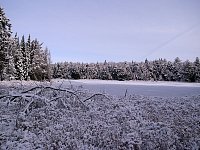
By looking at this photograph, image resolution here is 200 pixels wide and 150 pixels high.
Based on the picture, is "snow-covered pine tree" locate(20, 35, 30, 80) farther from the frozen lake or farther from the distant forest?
the frozen lake

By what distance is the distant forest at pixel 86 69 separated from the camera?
5491cm

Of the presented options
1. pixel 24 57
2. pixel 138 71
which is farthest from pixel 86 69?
pixel 24 57

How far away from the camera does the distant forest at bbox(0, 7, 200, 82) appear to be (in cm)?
5491

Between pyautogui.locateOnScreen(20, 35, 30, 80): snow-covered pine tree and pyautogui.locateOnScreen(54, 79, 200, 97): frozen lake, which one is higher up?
pyautogui.locateOnScreen(20, 35, 30, 80): snow-covered pine tree

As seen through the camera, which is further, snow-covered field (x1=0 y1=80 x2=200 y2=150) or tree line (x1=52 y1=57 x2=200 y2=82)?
tree line (x1=52 y1=57 x2=200 y2=82)

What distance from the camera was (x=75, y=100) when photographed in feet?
41.2

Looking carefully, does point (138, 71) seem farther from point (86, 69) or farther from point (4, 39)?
point (4, 39)

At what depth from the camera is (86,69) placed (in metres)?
105

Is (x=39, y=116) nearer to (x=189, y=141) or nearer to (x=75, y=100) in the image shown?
(x=75, y=100)

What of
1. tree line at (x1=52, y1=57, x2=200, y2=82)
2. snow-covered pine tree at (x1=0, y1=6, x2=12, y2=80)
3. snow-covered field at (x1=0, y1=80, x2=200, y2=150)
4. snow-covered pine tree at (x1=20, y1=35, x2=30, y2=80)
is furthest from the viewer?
tree line at (x1=52, y1=57, x2=200, y2=82)

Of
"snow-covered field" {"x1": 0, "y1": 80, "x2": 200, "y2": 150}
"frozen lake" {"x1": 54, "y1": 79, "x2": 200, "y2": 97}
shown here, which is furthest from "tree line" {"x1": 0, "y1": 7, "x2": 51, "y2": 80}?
"snow-covered field" {"x1": 0, "y1": 80, "x2": 200, "y2": 150}

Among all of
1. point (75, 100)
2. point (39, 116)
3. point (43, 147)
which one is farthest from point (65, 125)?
point (75, 100)

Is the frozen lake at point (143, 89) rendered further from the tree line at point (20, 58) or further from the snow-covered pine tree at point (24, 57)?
the snow-covered pine tree at point (24, 57)

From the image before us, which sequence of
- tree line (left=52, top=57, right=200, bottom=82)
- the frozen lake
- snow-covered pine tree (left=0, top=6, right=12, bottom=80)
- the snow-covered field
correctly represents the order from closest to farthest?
the snow-covered field
the frozen lake
snow-covered pine tree (left=0, top=6, right=12, bottom=80)
tree line (left=52, top=57, right=200, bottom=82)
